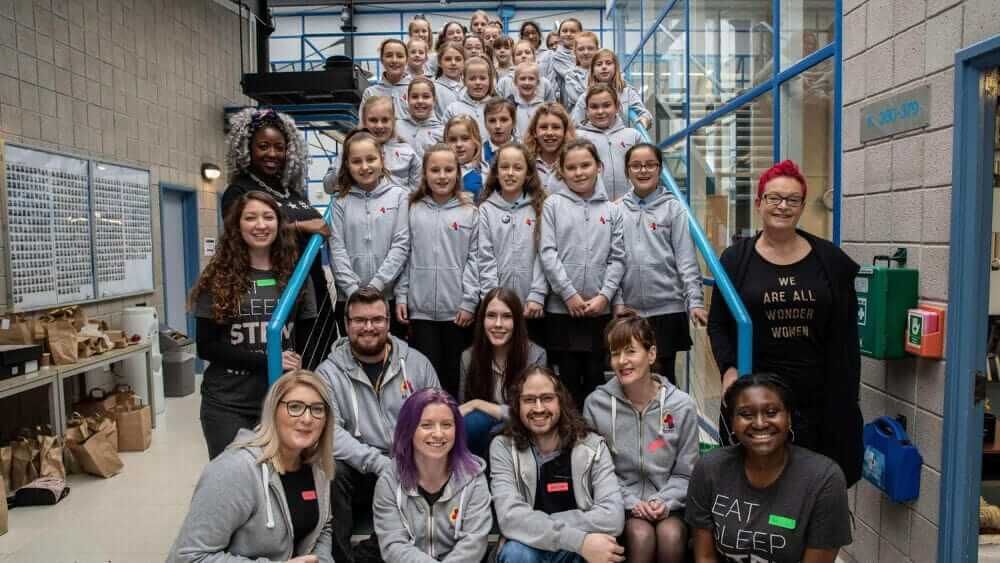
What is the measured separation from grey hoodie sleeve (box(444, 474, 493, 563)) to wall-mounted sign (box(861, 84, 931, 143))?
2188mm

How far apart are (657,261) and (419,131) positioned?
200 centimetres

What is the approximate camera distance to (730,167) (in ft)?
18.9

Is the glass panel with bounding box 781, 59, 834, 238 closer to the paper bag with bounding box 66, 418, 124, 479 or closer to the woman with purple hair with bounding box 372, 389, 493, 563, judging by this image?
the woman with purple hair with bounding box 372, 389, 493, 563

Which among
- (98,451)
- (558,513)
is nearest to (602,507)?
(558,513)

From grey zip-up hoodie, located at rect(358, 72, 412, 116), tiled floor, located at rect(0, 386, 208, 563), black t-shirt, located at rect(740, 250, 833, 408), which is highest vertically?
grey zip-up hoodie, located at rect(358, 72, 412, 116)

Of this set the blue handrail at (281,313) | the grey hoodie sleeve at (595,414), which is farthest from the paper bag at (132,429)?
the grey hoodie sleeve at (595,414)

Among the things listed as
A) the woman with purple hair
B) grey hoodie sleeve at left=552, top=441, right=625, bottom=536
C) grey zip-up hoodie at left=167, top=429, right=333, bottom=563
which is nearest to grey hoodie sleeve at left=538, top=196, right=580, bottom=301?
grey hoodie sleeve at left=552, top=441, right=625, bottom=536

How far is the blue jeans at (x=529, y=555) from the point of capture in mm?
2516

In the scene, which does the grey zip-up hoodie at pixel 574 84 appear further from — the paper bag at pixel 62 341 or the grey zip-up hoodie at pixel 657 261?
the paper bag at pixel 62 341

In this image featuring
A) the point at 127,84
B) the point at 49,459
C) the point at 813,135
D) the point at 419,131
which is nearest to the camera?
the point at 813,135

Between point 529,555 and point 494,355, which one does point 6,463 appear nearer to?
point 494,355

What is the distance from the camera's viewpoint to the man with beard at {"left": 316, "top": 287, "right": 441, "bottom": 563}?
9.44ft

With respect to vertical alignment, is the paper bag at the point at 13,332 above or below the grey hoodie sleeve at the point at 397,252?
below

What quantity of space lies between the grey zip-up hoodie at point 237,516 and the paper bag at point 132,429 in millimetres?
4184
